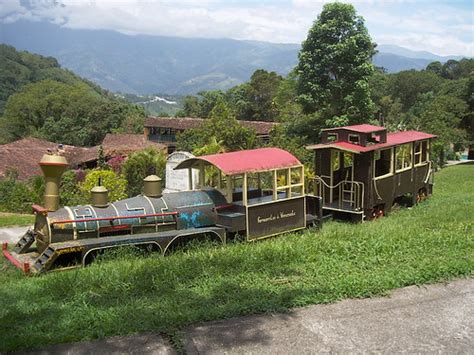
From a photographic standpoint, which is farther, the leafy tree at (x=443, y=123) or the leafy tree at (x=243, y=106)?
the leafy tree at (x=243, y=106)

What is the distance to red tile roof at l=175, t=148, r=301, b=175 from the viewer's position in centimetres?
1112

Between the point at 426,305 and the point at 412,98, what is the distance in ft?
253

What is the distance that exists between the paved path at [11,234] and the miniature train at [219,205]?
152 inches

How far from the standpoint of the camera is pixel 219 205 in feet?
37.1

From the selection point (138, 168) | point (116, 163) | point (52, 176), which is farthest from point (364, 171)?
point (116, 163)

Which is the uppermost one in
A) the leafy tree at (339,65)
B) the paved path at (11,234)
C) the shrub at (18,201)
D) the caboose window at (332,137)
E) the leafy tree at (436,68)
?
the leafy tree at (436,68)

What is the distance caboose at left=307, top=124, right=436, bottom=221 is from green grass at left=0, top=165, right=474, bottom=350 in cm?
510

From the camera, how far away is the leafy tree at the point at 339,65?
25984 millimetres

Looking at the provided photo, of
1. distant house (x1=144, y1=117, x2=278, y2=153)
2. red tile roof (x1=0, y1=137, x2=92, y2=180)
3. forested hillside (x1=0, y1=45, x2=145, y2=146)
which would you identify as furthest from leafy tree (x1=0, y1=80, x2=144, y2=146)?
red tile roof (x1=0, y1=137, x2=92, y2=180)

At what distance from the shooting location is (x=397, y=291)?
6383mm

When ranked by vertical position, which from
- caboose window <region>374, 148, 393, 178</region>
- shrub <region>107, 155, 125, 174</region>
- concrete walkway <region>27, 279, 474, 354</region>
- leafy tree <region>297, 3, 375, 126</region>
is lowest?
shrub <region>107, 155, 125, 174</region>

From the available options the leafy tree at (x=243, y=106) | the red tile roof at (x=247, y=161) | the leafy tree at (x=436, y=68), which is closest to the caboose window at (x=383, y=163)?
the red tile roof at (x=247, y=161)

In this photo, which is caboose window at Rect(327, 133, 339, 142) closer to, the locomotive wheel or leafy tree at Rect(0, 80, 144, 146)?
the locomotive wheel

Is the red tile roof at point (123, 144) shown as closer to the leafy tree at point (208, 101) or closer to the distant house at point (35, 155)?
Answer: the distant house at point (35, 155)
